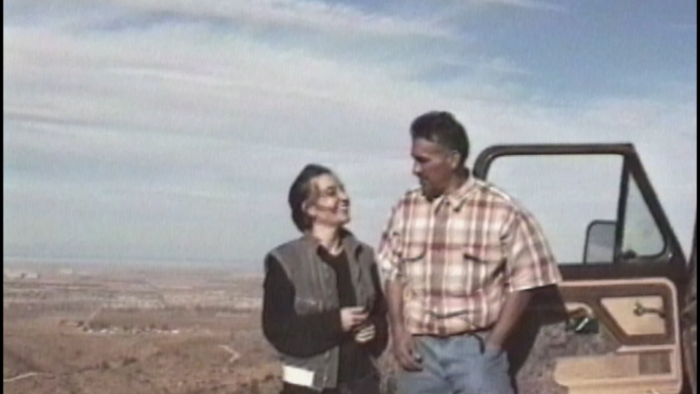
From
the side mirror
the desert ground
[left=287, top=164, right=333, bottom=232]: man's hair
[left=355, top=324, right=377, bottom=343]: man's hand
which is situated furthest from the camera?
the side mirror

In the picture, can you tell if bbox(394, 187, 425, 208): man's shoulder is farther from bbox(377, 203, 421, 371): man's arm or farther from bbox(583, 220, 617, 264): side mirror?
bbox(583, 220, 617, 264): side mirror

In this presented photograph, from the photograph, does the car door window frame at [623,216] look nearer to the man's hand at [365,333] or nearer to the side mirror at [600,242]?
the side mirror at [600,242]

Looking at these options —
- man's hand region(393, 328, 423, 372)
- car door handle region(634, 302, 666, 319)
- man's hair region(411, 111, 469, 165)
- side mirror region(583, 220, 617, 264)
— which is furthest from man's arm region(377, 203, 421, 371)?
car door handle region(634, 302, 666, 319)

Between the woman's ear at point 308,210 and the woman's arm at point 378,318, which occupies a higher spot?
the woman's ear at point 308,210

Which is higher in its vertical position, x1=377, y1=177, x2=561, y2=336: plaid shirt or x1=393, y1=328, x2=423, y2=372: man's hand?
x1=377, y1=177, x2=561, y2=336: plaid shirt

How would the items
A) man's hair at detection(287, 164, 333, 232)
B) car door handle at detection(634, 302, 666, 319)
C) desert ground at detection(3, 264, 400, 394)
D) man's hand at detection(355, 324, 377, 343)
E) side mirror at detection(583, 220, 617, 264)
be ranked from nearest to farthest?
desert ground at detection(3, 264, 400, 394) → man's hair at detection(287, 164, 333, 232) → man's hand at detection(355, 324, 377, 343) → side mirror at detection(583, 220, 617, 264) → car door handle at detection(634, 302, 666, 319)

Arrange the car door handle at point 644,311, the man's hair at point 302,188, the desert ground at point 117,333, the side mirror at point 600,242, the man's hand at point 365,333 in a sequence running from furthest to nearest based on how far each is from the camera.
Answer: the car door handle at point 644,311
the side mirror at point 600,242
the man's hand at point 365,333
the man's hair at point 302,188
the desert ground at point 117,333

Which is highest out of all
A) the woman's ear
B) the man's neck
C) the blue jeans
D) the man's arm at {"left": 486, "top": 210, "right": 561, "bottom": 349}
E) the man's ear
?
the man's ear

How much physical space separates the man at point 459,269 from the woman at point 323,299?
0.23ft

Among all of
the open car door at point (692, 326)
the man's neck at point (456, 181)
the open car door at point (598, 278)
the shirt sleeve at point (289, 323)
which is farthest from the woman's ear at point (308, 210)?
the open car door at point (692, 326)

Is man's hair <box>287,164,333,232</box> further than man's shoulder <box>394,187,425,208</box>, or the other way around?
man's shoulder <box>394,187,425,208</box>

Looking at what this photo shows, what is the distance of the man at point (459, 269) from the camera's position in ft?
15.5

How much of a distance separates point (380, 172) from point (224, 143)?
430 mm

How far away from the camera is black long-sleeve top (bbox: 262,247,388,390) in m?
4.62
